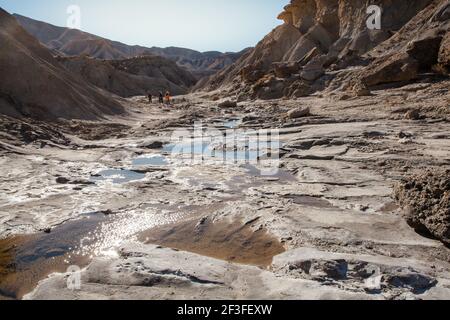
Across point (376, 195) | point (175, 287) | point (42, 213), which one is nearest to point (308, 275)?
point (175, 287)

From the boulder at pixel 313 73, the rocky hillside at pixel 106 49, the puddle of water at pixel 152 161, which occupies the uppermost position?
the rocky hillside at pixel 106 49

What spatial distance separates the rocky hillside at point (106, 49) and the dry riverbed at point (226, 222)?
5822cm

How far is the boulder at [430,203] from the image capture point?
2.97 meters

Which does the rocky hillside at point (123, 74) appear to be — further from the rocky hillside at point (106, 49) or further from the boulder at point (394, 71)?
the boulder at point (394, 71)

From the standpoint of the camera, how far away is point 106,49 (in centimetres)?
6962

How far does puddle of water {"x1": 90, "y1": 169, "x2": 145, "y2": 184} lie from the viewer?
18.1ft

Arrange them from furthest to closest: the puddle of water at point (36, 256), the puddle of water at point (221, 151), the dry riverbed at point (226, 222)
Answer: the puddle of water at point (221, 151) → the puddle of water at point (36, 256) → the dry riverbed at point (226, 222)

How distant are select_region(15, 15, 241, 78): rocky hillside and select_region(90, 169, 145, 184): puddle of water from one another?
58377 millimetres

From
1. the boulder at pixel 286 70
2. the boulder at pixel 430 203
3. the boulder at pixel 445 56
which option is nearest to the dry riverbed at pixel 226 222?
the boulder at pixel 430 203

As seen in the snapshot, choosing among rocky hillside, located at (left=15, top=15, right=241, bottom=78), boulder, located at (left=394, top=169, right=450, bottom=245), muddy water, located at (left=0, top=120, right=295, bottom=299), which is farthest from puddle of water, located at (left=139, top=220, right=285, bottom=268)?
rocky hillside, located at (left=15, top=15, right=241, bottom=78)

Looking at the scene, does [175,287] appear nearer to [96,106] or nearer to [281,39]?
[96,106]

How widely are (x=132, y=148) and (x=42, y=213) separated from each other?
12.4 feet

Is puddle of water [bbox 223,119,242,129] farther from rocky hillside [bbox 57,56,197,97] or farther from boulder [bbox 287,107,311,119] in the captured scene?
rocky hillside [bbox 57,56,197,97]
